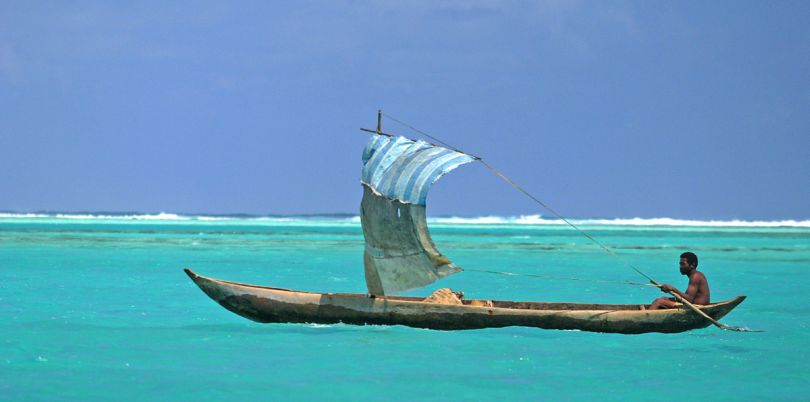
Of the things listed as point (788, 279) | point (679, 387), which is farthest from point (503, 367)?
point (788, 279)

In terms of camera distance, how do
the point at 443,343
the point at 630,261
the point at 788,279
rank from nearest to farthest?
the point at 443,343 → the point at 788,279 → the point at 630,261

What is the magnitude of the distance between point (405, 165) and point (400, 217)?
81 centimetres

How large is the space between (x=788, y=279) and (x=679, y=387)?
51.2ft

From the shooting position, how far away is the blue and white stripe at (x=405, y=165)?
1556 cm

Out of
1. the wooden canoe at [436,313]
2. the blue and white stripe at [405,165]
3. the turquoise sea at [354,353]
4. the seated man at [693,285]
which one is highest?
the blue and white stripe at [405,165]

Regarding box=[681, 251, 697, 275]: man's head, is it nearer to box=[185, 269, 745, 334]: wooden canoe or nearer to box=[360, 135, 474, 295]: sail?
box=[185, 269, 745, 334]: wooden canoe

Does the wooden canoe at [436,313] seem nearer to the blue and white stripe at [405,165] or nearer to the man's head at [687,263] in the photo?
the man's head at [687,263]

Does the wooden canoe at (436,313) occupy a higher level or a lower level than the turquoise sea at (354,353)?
higher

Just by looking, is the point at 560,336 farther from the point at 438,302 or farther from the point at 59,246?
the point at 59,246

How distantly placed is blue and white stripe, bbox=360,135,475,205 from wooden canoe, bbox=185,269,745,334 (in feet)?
5.77

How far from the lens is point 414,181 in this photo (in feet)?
51.0

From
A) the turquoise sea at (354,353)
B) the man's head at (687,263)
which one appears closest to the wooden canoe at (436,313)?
the turquoise sea at (354,353)

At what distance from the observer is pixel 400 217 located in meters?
15.6

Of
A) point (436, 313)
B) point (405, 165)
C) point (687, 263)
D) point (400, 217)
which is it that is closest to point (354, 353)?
point (436, 313)
